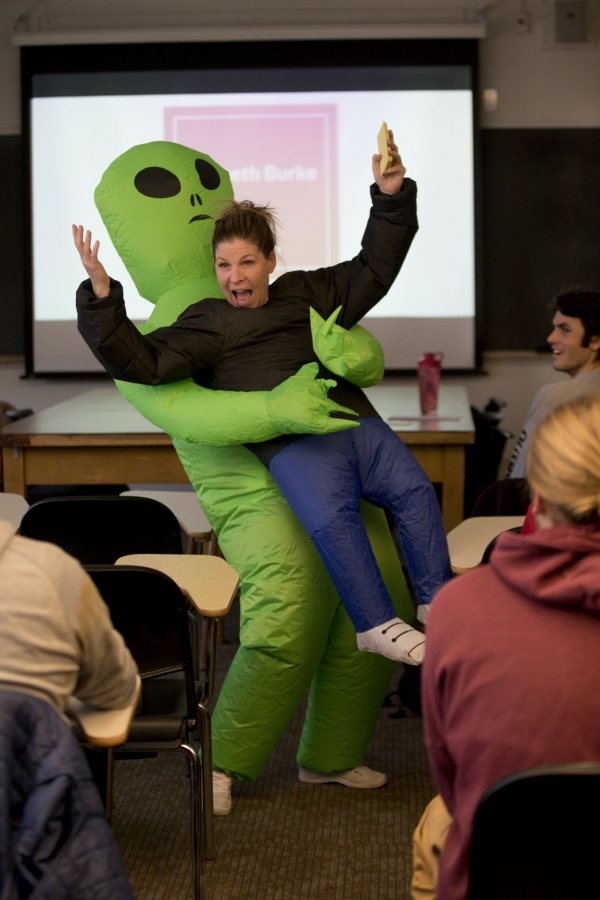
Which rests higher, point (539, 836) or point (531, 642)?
point (531, 642)

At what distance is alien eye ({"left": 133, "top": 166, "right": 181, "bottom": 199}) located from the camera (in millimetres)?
3162

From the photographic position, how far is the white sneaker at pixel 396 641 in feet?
8.38

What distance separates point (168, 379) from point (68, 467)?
1.64 meters

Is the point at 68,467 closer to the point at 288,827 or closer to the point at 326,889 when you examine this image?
the point at 288,827

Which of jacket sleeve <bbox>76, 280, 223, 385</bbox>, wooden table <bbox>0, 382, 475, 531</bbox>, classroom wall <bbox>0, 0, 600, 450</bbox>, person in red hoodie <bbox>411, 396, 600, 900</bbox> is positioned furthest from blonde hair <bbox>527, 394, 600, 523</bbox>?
classroom wall <bbox>0, 0, 600, 450</bbox>

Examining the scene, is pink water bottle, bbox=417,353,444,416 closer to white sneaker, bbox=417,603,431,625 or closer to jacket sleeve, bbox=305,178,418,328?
jacket sleeve, bbox=305,178,418,328

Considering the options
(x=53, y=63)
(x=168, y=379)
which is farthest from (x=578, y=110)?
(x=168, y=379)

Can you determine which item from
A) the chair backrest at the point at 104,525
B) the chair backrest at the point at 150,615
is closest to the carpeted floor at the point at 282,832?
the chair backrest at the point at 150,615

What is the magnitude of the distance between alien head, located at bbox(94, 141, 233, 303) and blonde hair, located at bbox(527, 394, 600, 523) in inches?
74.3

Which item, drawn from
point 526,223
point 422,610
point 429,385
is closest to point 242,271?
point 422,610

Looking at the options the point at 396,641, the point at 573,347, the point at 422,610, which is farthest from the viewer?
the point at 573,347

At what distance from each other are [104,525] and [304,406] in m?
0.64

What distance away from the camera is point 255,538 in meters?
2.89

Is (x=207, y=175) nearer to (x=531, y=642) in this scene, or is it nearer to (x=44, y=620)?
(x=44, y=620)
